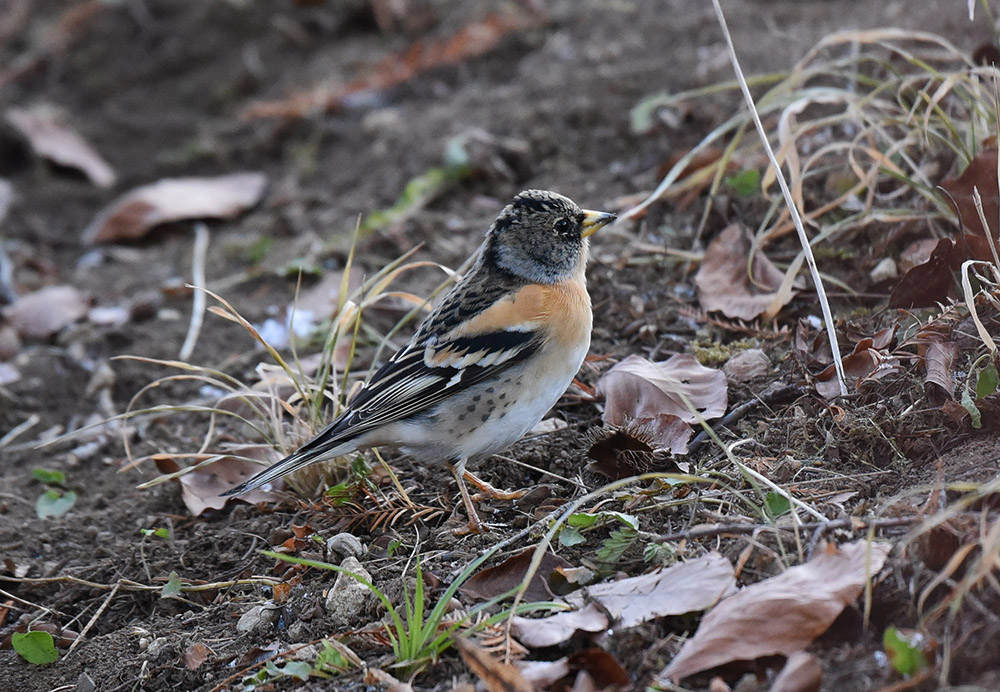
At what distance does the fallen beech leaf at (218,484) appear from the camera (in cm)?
397

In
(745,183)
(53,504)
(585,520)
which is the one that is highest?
(745,183)

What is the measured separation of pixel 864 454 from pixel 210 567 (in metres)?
2.30

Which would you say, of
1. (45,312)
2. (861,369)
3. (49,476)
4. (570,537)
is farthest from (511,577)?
(45,312)

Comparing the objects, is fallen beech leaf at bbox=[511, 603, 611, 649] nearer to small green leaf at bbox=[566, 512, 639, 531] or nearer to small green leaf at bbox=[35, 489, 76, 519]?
small green leaf at bbox=[566, 512, 639, 531]

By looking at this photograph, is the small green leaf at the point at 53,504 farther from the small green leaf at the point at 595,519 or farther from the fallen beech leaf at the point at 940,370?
the fallen beech leaf at the point at 940,370

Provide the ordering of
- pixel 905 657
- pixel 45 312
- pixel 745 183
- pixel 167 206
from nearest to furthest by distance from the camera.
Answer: pixel 905 657, pixel 745 183, pixel 45 312, pixel 167 206

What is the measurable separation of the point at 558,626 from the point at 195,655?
1.18 meters

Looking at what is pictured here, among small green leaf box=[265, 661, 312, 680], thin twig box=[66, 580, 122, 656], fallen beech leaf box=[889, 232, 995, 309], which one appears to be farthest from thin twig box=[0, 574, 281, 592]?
fallen beech leaf box=[889, 232, 995, 309]

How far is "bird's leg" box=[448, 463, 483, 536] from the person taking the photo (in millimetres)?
3398

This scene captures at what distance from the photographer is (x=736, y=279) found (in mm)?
4355

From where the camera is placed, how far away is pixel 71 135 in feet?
25.8

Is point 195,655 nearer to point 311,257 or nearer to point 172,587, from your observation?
point 172,587

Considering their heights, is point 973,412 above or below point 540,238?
below

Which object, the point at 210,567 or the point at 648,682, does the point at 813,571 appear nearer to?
the point at 648,682
